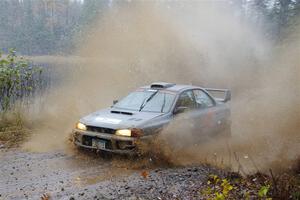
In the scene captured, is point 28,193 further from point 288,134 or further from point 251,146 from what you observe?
point 288,134

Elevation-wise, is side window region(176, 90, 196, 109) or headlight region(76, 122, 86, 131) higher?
side window region(176, 90, 196, 109)

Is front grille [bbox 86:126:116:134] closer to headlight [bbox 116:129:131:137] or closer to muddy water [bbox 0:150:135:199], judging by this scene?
headlight [bbox 116:129:131:137]

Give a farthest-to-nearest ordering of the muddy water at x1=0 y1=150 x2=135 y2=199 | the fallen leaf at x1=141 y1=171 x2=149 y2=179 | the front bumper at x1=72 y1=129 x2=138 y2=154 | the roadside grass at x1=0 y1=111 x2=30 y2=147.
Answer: the roadside grass at x1=0 y1=111 x2=30 y2=147 → the front bumper at x1=72 y1=129 x2=138 y2=154 → the fallen leaf at x1=141 y1=171 x2=149 y2=179 → the muddy water at x1=0 y1=150 x2=135 y2=199

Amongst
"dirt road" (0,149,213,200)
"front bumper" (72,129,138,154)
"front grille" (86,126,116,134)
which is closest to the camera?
"dirt road" (0,149,213,200)

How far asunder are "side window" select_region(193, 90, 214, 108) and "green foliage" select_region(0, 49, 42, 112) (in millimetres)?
5318

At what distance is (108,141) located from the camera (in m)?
6.94

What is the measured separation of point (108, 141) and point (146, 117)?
907mm

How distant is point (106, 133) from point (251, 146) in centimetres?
396

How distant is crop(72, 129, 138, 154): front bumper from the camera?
6.77 metres

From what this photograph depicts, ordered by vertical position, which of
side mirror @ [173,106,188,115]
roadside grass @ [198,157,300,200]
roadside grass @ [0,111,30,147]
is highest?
side mirror @ [173,106,188,115]

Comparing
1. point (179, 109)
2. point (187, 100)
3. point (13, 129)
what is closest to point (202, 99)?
point (187, 100)

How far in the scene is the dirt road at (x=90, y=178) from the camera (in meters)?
5.32

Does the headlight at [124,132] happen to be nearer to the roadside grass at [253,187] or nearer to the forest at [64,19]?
the roadside grass at [253,187]

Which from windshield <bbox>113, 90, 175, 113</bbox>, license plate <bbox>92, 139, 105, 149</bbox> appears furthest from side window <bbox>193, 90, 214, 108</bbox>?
license plate <bbox>92, 139, 105, 149</bbox>
